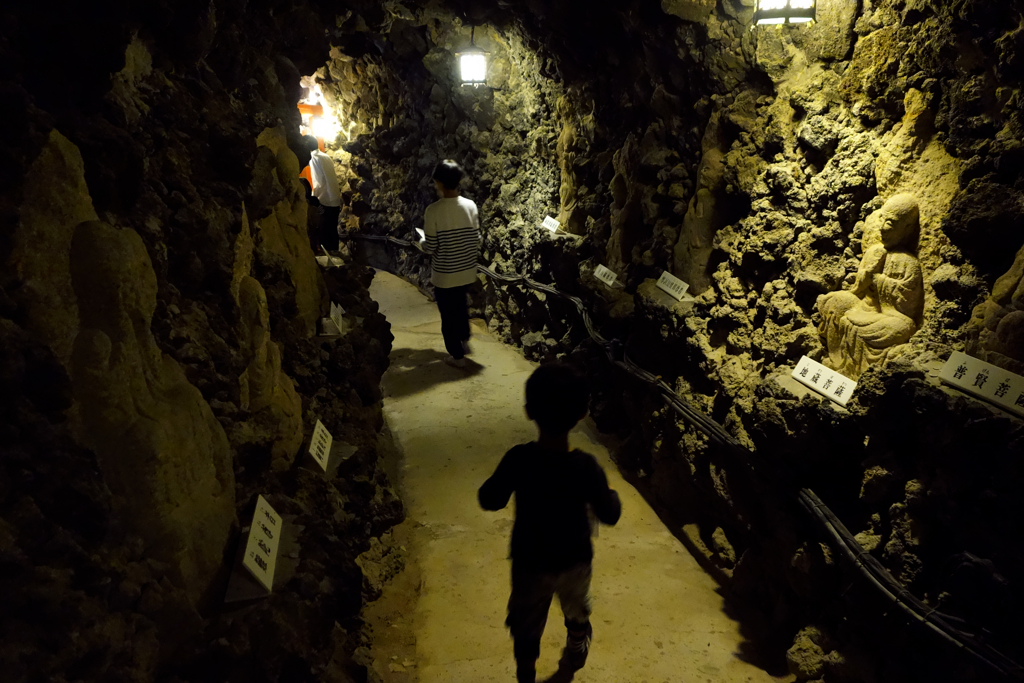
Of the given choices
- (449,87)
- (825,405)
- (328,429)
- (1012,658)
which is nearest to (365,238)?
(449,87)

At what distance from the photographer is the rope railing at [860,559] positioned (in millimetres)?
2056

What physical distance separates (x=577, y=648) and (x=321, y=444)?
1.56 m

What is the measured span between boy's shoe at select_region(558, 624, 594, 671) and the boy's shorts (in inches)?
10.5

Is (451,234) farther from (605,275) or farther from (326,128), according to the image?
(326,128)

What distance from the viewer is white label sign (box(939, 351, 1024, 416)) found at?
7.14ft

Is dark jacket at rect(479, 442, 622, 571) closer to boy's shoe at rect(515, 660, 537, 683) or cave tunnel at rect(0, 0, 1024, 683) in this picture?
boy's shoe at rect(515, 660, 537, 683)

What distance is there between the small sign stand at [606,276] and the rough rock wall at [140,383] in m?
3.14

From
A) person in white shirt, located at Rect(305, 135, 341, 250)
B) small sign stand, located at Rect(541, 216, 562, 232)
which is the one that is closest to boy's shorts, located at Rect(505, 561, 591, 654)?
small sign stand, located at Rect(541, 216, 562, 232)

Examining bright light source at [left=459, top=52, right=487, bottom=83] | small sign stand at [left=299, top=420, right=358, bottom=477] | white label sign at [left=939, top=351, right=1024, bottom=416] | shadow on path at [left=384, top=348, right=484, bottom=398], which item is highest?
bright light source at [left=459, top=52, right=487, bottom=83]

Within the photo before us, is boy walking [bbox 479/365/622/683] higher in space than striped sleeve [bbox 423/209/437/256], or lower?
lower

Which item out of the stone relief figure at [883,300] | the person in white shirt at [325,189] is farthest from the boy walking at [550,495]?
the person in white shirt at [325,189]

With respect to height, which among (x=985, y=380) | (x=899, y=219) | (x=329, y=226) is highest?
(x=899, y=219)

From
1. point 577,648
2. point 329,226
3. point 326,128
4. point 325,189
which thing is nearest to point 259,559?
point 577,648

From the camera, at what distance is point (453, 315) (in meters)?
6.05
